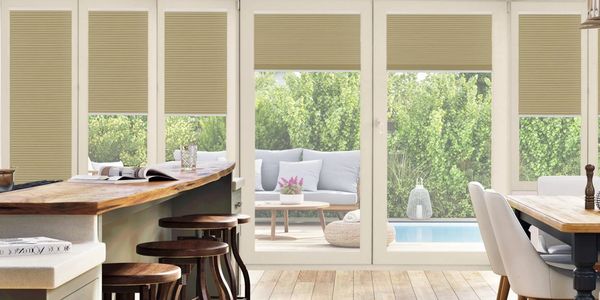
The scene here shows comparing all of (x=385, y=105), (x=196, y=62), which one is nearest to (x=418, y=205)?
(x=385, y=105)

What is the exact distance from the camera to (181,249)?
414 centimetres

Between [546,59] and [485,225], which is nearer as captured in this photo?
[485,225]

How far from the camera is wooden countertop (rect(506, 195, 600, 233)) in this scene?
4.20 metres

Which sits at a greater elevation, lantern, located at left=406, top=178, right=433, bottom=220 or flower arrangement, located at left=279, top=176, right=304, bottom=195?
flower arrangement, located at left=279, top=176, right=304, bottom=195

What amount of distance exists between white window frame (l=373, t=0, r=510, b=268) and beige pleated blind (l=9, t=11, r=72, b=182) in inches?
95.4

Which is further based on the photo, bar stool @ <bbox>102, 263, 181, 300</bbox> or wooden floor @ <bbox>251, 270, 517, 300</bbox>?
wooden floor @ <bbox>251, 270, 517, 300</bbox>

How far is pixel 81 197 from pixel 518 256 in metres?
2.51

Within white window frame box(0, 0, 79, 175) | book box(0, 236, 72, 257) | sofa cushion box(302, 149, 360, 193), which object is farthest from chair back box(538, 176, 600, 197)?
book box(0, 236, 72, 257)

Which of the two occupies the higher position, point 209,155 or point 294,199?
point 209,155

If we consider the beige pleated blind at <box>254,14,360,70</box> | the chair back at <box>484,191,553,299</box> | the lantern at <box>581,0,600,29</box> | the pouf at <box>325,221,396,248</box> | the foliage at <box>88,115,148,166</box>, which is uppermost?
the beige pleated blind at <box>254,14,360,70</box>

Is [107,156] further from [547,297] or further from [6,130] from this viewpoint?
[547,297]

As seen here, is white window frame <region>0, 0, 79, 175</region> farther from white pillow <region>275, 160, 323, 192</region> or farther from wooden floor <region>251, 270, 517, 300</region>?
wooden floor <region>251, 270, 517, 300</region>

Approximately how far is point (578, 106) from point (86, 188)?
522cm

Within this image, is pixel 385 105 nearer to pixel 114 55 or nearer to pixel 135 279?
pixel 114 55
